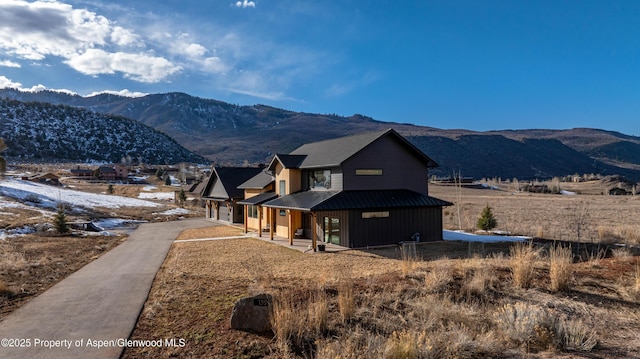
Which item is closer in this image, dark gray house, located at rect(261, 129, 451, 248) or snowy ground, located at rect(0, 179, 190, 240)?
dark gray house, located at rect(261, 129, 451, 248)

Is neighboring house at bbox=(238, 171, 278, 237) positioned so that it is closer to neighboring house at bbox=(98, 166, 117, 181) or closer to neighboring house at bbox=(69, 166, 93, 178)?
neighboring house at bbox=(98, 166, 117, 181)

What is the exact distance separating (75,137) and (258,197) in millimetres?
127539

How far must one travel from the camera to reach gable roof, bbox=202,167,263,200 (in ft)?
113

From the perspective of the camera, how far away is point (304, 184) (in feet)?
83.5

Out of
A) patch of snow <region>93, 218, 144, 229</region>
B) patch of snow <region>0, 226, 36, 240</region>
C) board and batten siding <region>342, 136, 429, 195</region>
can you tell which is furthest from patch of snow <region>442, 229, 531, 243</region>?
patch of snow <region>93, 218, 144, 229</region>

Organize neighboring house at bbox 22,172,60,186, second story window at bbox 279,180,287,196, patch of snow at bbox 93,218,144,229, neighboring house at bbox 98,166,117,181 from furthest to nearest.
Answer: neighboring house at bbox 98,166,117,181 → neighboring house at bbox 22,172,60,186 → patch of snow at bbox 93,218,144,229 → second story window at bbox 279,180,287,196

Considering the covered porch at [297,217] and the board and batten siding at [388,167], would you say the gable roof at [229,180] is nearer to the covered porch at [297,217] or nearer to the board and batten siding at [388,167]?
the covered porch at [297,217]

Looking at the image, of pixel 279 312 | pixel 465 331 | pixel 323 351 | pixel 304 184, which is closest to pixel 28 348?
pixel 279 312

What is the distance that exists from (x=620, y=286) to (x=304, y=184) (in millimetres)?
17818

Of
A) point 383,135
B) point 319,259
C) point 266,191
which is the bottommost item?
point 319,259

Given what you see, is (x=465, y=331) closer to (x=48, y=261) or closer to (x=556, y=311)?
(x=556, y=311)

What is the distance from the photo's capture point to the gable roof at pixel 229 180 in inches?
1361

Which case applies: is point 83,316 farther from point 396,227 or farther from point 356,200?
point 396,227

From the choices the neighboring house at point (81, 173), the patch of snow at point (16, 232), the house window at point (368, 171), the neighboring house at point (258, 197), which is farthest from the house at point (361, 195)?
the neighboring house at point (81, 173)
